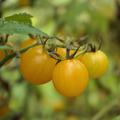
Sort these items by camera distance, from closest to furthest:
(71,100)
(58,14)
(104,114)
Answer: (104,114), (71,100), (58,14)

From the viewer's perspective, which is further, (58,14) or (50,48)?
(58,14)

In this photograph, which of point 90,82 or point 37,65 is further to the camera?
point 90,82

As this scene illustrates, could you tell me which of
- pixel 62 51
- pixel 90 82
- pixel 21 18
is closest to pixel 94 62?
pixel 62 51

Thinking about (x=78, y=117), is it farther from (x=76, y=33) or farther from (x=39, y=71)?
(x=39, y=71)

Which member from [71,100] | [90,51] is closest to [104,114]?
[71,100]

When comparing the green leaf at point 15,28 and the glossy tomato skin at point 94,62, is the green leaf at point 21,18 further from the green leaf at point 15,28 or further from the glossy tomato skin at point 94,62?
the glossy tomato skin at point 94,62

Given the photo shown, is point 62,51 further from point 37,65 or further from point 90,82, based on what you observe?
point 90,82
